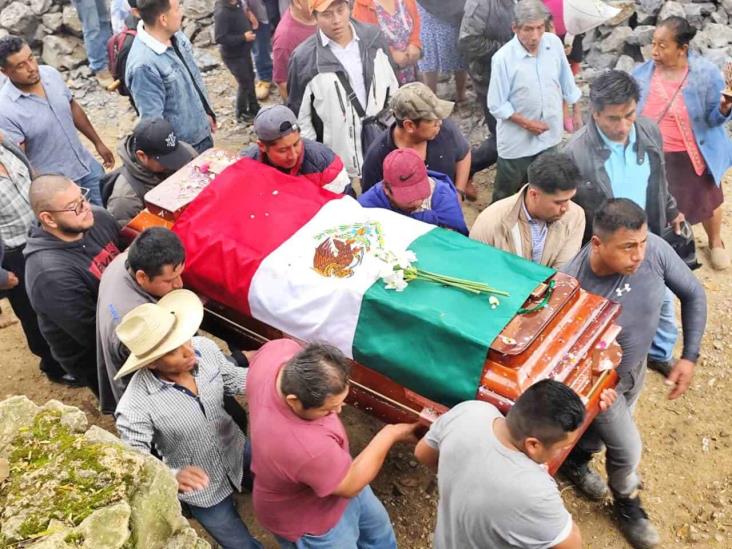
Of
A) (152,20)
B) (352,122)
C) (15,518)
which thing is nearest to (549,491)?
(15,518)

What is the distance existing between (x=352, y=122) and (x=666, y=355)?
9.80 feet

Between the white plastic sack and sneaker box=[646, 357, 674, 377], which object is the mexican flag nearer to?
sneaker box=[646, 357, 674, 377]

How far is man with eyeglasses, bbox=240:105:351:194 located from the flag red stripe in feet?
0.95

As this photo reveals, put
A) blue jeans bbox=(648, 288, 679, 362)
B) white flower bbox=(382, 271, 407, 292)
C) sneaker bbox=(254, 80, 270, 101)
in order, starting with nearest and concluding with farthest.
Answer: white flower bbox=(382, 271, 407, 292) → blue jeans bbox=(648, 288, 679, 362) → sneaker bbox=(254, 80, 270, 101)

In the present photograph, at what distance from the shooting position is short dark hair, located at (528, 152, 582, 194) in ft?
12.2

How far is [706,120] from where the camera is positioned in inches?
202

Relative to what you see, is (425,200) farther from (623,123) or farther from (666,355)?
(666,355)

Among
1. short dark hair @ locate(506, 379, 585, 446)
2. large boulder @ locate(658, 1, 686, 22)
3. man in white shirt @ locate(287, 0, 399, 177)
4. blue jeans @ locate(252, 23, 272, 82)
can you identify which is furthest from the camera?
blue jeans @ locate(252, 23, 272, 82)

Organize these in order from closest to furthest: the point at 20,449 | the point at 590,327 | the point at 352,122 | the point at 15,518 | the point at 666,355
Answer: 1. the point at 15,518
2. the point at 20,449
3. the point at 590,327
4. the point at 666,355
5. the point at 352,122

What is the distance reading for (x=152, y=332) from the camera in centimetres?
299

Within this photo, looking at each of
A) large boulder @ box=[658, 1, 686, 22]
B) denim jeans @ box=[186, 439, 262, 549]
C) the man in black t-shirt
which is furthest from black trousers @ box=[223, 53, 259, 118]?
denim jeans @ box=[186, 439, 262, 549]

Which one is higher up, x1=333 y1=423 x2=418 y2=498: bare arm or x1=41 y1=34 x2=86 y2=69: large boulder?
x1=333 y1=423 x2=418 y2=498: bare arm

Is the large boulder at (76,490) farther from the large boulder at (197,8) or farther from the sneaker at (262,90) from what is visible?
the large boulder at (197,8)

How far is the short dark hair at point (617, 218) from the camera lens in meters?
3.32
